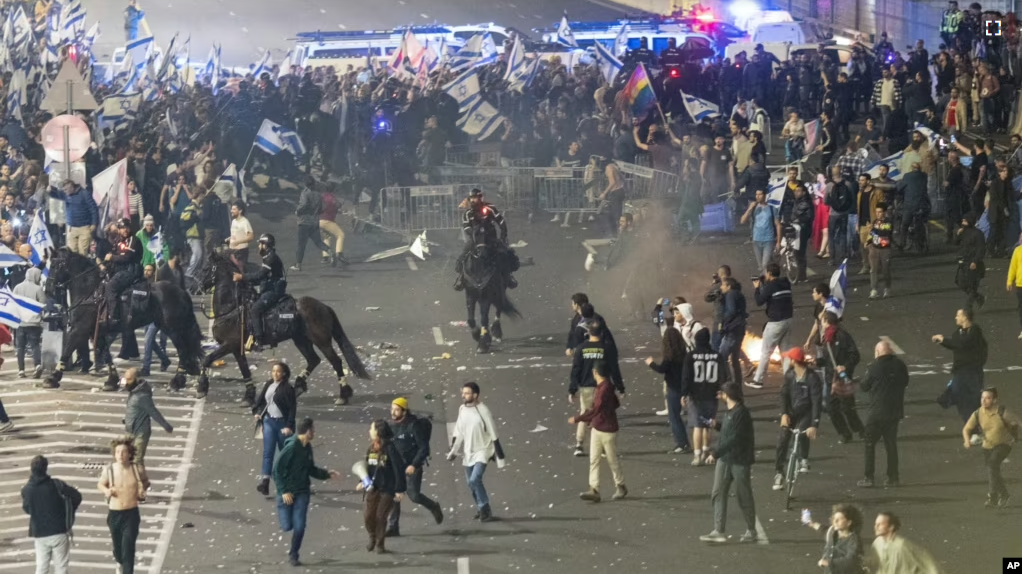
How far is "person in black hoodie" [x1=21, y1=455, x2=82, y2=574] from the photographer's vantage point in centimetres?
1406

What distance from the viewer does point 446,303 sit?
25750 millimetres

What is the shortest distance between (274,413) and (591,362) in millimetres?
3409

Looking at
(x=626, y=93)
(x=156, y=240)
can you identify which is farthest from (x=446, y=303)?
(x=626, y=93)

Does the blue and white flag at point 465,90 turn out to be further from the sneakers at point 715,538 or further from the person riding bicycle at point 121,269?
the sneakers at point 715,538

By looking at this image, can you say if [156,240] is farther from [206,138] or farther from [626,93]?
[626,93]

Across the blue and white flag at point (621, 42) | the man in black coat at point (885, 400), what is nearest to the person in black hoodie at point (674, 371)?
the man in black coat at point (885, 400)

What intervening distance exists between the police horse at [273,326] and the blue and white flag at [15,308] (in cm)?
236

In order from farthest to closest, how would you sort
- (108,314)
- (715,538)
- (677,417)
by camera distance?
(108,314) < (677,417) < (715,538)

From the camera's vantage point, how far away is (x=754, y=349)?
21953 mm

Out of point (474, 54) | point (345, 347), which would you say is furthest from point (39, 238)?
point (474, 54)

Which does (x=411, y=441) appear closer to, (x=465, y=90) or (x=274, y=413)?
(x=274, y=413)

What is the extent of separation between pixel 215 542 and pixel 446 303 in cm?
1061

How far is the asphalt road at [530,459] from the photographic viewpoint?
14.9m

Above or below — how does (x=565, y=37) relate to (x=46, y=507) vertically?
above
